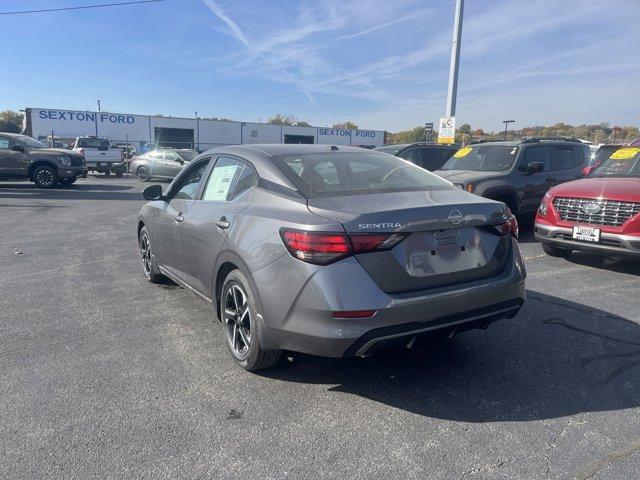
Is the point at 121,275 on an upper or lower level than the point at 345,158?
lower

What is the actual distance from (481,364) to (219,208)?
228 cm

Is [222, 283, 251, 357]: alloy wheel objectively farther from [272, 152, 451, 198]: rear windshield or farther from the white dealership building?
the white dealership building

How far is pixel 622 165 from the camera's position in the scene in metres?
7.16

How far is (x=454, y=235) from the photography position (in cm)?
299

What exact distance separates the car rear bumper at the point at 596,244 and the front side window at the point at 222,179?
184 inches

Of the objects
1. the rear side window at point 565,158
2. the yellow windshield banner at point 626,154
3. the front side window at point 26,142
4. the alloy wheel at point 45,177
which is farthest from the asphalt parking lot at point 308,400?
the front side window at point 26,142

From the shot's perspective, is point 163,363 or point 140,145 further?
point 140,145

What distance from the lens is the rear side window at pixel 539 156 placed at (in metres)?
9.14

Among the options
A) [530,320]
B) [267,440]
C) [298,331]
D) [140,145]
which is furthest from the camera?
[140,145]

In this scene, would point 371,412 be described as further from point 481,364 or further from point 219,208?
point 219,208

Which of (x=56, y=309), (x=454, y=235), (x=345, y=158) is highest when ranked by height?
(x=345, y=158)

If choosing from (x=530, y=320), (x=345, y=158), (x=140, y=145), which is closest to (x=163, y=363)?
(x=345, y=158)

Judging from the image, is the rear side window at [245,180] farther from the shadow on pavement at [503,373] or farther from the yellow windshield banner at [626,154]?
the yellow windshield banner at [626,154]

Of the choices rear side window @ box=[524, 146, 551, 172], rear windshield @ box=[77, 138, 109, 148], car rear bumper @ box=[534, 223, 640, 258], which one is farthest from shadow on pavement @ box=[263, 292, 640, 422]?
rear windshield @ box=[77, 138, 109, 148]
